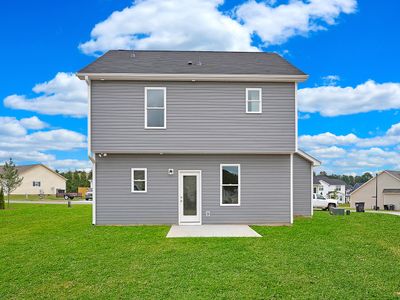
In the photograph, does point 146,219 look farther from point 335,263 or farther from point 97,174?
point 335,263

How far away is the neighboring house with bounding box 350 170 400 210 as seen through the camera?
43125mm

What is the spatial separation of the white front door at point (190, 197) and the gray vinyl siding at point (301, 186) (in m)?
5.76

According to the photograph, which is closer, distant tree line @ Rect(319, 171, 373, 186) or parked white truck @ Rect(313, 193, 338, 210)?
parked white truck @ Rect(313, 193, 338, 210)

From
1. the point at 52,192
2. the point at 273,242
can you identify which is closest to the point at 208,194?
the point at 273,242

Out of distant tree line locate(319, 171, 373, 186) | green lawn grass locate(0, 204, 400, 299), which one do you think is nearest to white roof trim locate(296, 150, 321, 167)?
green lawn grass locate(0, 204, 400, 299)

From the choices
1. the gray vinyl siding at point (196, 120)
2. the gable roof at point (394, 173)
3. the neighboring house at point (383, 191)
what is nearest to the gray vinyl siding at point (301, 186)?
the gray vinyl siding at point (196, 120)

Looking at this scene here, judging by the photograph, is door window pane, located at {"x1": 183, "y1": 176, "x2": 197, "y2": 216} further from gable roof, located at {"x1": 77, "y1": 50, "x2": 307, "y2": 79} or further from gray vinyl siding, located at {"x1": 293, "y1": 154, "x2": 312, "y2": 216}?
gray vinyl siding, located at {"x1": 293, "y1": 154, "x2": 312, "y2": 216}

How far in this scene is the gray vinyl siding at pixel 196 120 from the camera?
566 inches

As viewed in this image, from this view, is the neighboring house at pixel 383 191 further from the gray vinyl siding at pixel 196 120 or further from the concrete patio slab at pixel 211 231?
the concrete patio slab at pixel 211 231

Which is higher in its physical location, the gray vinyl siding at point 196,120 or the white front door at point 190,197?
the gray vinyl siding at point 196,120

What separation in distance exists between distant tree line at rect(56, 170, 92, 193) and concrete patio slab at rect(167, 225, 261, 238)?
162ft

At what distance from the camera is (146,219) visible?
1477 cm

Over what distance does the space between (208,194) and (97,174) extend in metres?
4.49

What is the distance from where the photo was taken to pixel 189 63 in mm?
15625
